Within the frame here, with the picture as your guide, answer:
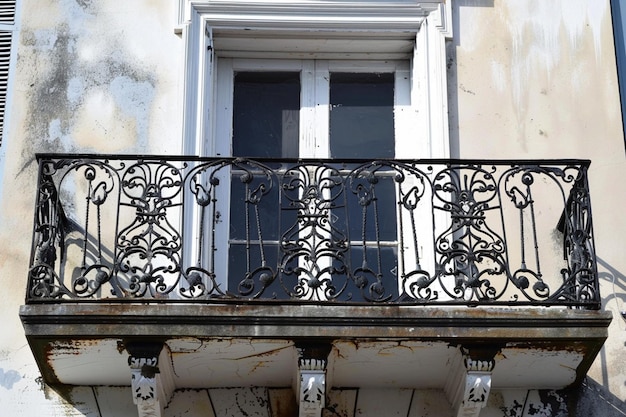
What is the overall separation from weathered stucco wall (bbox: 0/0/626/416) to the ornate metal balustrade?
10.3 inches

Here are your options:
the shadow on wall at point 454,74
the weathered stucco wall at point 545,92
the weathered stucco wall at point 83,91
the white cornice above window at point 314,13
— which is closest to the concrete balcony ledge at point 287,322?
the weathered stucco wall at point 83,91

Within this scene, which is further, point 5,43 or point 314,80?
point 314,80

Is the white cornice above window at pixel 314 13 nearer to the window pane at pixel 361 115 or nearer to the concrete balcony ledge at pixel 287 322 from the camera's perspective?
the window pane at pixel 361 115

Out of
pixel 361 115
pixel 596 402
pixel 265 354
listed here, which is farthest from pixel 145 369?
pixel 596 402

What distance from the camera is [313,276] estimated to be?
9477mm

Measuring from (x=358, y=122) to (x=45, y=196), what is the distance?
8.12 ft

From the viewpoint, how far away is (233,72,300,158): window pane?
35.8ft

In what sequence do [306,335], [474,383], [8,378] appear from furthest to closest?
1. [8,378]
2. [474,383]
3. [306,335]

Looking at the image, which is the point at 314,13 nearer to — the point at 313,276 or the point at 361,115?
the point at 361,115

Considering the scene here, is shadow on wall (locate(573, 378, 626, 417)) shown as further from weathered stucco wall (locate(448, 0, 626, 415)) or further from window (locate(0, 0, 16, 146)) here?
window (locate(0, 0, 16, 146))

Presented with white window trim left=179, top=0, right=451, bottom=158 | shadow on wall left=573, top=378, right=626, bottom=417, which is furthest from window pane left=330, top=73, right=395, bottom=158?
shadow on wall left=573, top=378, right=626, bottom=417

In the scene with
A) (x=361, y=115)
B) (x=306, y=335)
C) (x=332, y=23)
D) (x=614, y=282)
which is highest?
(x=332, y=23)

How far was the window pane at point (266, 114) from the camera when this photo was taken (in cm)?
1090

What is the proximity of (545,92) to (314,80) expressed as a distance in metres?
1.67
